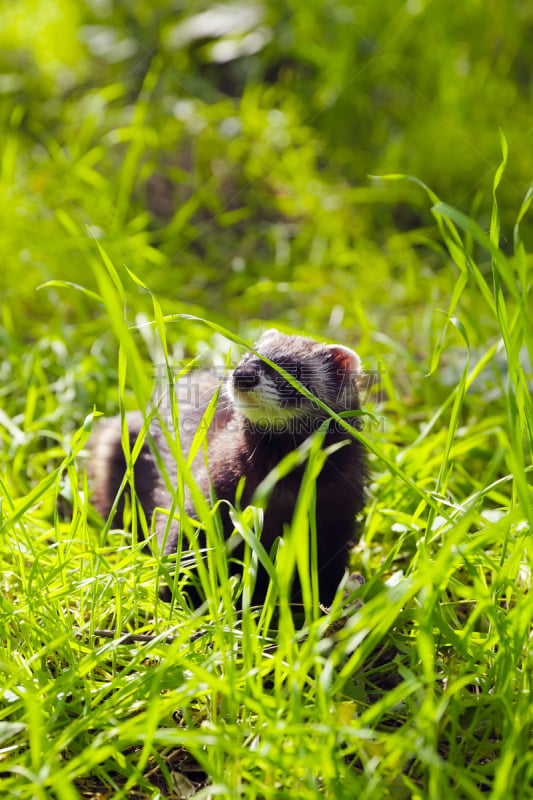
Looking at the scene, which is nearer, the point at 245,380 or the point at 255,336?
the point at 245,380

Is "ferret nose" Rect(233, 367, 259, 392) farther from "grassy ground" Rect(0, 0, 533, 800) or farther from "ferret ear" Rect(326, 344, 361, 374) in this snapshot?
"ferret ear" Rect(326, 344, 361, 374)

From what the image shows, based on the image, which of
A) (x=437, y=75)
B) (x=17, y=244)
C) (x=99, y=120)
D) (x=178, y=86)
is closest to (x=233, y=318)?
(x=17, y=244)

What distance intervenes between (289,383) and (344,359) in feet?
1.42

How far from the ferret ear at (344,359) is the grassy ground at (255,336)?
29 cm

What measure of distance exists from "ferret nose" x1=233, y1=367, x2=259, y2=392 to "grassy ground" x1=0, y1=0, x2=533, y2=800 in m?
0.29

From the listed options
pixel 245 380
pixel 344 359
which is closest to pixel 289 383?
pixel 245 380

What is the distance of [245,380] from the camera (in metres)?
2.61

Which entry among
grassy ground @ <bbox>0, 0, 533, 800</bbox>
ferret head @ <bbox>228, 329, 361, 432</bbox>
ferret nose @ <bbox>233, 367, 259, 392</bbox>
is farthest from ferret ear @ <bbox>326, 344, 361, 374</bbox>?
ferret nose @ <bbox>233, 367, 259, 392</bbox>

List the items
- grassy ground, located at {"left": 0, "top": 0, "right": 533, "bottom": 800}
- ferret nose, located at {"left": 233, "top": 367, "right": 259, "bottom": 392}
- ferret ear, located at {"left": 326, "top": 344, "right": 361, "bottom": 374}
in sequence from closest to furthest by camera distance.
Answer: grassy ground, located at {"left": 0, "top": 0, "right": 533, "bottom": 800} → ferret nose, located at {"left": 233, "top": 367, "right": 259, "bottom": 392} → ferret ear, located at {"left": 326, "top": 344, "right": 361, "bottom": 374}

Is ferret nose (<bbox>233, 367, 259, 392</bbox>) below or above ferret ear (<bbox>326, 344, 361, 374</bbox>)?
above

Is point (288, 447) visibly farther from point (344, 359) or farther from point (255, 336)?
point (255, 336)

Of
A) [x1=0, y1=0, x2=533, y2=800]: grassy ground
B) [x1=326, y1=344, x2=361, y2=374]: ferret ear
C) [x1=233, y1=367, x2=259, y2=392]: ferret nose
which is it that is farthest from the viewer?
[x1=326, y1=344, x2=361, y2=374]: ferret ear

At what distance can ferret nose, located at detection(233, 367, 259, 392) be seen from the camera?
2.61 m

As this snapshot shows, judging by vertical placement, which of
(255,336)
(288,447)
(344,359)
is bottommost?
(255,336)
